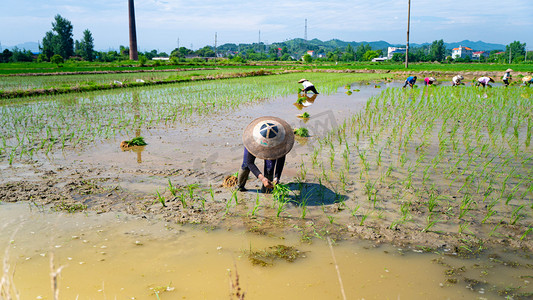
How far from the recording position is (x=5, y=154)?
5250 millimetres

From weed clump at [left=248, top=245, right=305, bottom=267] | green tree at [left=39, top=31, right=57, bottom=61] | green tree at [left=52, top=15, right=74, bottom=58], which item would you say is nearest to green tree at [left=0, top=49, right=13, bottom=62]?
green tree at [left=39, top=31, right=57, bottom=61]

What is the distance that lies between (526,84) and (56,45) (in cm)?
5950

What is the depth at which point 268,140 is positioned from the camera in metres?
3.20

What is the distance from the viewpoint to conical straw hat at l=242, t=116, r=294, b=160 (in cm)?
321

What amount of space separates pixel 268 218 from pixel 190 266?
949 millimetres

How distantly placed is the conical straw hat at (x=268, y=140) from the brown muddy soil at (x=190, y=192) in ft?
1.50

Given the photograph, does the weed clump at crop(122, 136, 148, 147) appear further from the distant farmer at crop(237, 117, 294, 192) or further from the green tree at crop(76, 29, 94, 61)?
the green tree at crop(76, 29, 94, 61)

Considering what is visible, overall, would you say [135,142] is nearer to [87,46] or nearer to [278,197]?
[278,197]

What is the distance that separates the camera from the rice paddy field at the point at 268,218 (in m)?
2.30

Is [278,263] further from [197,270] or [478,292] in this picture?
[478,292]

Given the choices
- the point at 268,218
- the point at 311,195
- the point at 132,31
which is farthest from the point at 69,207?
the point at 132,31

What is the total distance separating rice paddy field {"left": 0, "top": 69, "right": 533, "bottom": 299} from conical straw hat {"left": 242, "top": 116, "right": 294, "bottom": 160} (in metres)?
0.45

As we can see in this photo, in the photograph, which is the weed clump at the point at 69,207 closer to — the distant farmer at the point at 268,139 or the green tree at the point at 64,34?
the distant farmer at the point at 268,139

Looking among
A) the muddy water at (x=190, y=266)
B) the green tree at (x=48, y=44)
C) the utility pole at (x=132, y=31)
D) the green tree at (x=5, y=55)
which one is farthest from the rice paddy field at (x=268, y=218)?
the green tree at (x=48, y=44)
